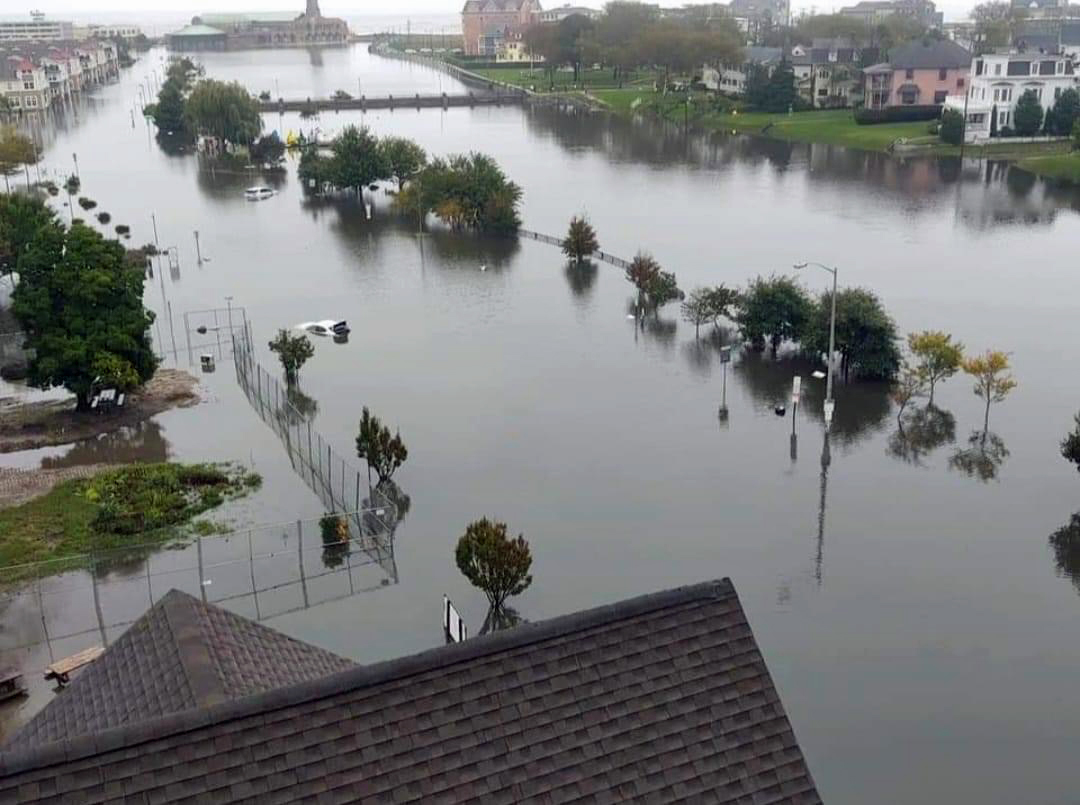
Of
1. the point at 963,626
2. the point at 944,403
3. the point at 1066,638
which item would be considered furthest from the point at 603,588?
the point at 944,403

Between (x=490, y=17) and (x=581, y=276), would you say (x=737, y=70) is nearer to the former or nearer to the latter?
(x=581, y=276)

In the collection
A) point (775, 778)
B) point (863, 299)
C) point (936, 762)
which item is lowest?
point (936, 762)

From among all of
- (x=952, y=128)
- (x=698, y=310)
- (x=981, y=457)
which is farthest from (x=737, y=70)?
(x=981, y=457)

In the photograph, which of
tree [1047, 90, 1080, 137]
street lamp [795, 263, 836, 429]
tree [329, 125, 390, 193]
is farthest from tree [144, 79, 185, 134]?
street lamp [795, 263, 836, 429]

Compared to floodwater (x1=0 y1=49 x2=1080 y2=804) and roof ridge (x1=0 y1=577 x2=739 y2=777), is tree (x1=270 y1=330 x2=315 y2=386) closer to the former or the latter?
floodwater (x1=0 y1=49 x2=1080 y2=804)

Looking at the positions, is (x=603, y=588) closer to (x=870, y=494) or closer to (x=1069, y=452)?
(x=870, y=494)
